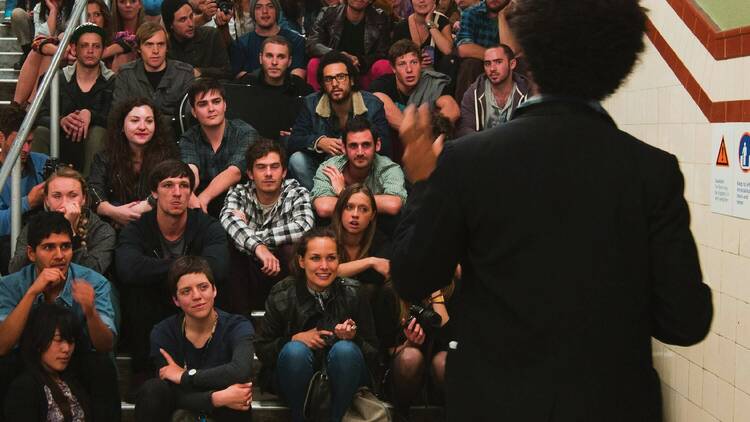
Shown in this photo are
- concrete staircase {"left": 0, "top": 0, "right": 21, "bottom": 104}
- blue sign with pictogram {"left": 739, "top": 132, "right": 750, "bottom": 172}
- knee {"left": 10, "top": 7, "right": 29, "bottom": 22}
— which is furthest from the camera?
knee {"left": 10, "top": 7, "right": 29, "bottom": 22}

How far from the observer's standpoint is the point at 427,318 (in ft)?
17.1

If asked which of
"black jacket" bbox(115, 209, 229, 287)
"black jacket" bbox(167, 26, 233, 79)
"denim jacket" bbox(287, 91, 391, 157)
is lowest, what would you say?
"black jacket" bbox(115, 209, 229, 287)

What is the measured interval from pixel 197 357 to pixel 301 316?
20.5 inches

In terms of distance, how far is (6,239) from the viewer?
5801 mm

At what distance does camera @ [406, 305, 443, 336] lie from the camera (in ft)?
17.1

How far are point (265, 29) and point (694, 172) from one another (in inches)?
177

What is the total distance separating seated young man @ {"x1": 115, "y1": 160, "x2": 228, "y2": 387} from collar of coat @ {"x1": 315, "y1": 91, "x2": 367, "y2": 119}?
1337 mm

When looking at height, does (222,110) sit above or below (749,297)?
above

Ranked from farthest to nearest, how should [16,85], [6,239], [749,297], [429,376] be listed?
[16,85]
[6,239]
[429,376]
[749,297]

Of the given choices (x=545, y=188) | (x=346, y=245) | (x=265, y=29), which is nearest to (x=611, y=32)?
(x=545, y=188)

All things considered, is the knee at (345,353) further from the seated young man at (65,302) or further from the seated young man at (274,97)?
the seated young man at (274,97)

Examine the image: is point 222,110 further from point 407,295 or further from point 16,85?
point 407,295

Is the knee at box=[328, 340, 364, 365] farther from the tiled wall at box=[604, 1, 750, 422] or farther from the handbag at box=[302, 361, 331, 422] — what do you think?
the tiled wall at box=[604, 1, 750, 422]

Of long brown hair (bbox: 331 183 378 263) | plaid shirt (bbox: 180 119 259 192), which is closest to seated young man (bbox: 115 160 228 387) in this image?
long brown hair (bbox: 331 183 378 263)
